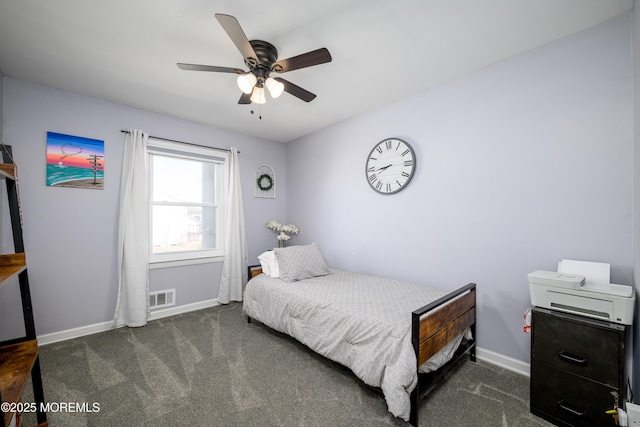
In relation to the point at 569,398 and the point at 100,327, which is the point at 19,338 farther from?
the point at 569,398

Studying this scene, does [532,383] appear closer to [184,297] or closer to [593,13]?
[593,13]

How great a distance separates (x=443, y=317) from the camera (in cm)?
190

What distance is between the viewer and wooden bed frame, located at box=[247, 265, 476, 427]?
1.64 m

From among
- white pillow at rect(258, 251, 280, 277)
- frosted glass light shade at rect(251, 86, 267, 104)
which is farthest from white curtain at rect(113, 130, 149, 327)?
frosted glass light shade at rect(251, 86, 267, 104)

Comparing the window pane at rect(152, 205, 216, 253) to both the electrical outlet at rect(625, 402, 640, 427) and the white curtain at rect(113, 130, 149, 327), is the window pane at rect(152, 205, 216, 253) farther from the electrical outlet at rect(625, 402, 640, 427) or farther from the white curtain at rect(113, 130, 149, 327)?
the electrical outlet at rect(625, 402, 640, 427)

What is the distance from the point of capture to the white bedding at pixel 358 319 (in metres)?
1.64

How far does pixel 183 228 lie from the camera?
143 inches

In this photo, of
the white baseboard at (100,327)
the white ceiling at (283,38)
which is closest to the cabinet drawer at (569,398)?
the white ceiling at (283,38)

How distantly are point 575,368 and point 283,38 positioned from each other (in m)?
2.80

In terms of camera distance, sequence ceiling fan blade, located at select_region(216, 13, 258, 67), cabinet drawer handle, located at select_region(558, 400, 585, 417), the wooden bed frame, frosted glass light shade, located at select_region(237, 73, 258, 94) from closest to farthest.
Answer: ceiling fan blade, located at select_region(216, 13, 258, 67) < cabinet drawer handle, located at select_region(558, 400, 585, 417) < the wooden bed frame < frosted glass light shade, located at select_region(237, 73, 258, 94)

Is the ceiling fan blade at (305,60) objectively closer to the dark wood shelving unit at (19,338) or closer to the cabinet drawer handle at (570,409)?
the dark wood shelving unit at (19,338)

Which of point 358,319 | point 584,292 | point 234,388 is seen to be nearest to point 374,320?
point 358,319

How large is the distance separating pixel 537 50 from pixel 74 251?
4.59 metres

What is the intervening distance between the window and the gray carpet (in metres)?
1.20
